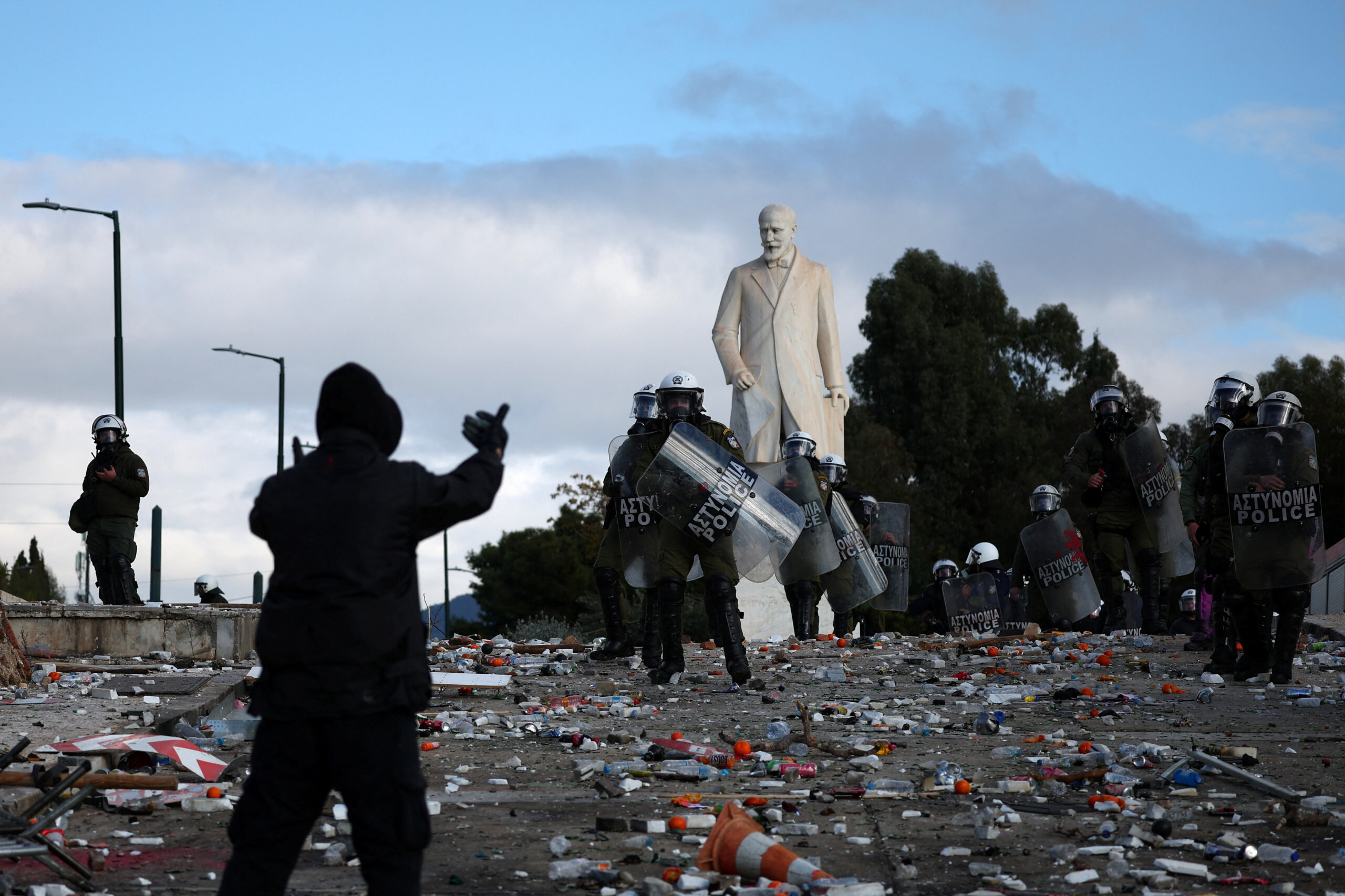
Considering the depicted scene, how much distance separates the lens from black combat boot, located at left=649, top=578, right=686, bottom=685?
9.32 meters

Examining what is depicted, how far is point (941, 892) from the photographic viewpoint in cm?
414

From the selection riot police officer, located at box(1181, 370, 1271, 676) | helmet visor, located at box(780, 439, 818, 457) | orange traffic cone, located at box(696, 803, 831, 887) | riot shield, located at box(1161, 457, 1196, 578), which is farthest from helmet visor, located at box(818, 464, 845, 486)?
orange traffic cone, located at box(696, 803, 831, 887)

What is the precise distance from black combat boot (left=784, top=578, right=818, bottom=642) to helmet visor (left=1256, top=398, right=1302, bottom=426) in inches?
234

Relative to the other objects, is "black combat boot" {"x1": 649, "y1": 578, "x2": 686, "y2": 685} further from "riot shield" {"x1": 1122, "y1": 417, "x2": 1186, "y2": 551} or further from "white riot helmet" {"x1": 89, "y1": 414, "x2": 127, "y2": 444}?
"white riot helmet" {"x1": 89, "y1": 414, "x2": 127, "y2": 444}

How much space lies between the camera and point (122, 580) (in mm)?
13953

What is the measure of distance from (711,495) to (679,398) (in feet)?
2.47

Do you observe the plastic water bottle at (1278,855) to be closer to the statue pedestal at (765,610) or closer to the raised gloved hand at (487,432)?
the raised gloved hand at (487,432)

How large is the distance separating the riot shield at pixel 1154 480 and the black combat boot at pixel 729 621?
5410mm

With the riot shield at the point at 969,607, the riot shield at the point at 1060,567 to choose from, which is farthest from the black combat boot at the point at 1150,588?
the riot shield at the point at 969,607

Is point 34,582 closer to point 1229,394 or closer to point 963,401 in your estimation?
point 963,401

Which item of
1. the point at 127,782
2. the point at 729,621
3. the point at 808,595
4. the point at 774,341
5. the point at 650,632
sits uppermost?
the point at 774,341

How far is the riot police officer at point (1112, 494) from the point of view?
516 inches

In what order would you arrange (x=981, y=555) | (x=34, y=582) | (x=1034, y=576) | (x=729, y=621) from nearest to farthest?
1. (x=729, y=621)
2. (x=1034, y=576)
3. (x=981, y=555)
4. (x=34, y=582)

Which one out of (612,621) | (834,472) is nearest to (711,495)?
(612,621)
